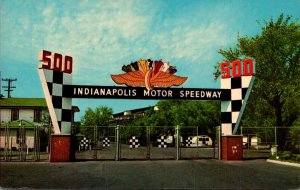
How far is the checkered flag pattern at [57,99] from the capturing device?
19547 mm

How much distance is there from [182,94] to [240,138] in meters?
4.26

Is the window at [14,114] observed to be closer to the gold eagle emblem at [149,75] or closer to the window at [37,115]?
the window at [37,115]

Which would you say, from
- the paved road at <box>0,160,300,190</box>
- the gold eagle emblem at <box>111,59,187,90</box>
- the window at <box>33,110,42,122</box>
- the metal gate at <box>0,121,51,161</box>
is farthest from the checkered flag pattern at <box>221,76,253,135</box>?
the window at <box>33,110,42,122</box>

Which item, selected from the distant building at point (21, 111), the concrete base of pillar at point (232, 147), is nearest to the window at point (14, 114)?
the distant building at point (21, 111)

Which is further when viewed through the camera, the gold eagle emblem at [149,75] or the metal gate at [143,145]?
the metal gate at [143,145]

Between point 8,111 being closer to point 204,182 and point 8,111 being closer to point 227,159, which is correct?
point 227,159

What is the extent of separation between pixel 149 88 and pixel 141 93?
0.56m

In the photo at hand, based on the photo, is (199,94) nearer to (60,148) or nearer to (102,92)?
(102,92)

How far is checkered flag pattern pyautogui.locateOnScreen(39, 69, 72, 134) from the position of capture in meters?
19.5

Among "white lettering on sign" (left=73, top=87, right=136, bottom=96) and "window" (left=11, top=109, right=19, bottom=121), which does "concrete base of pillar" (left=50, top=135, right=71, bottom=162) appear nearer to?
"white lettering on sign" (left=73, top=87, right=136, bottom=96)

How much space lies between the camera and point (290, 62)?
2961 centimetres

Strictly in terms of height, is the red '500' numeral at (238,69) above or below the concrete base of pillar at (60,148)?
above

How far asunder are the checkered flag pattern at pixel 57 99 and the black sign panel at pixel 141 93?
38 cm

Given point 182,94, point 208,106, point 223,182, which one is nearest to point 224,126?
point 182,94
